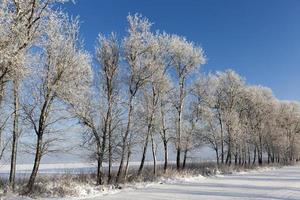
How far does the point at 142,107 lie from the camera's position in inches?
1302

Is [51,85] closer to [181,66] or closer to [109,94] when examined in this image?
[109,94]

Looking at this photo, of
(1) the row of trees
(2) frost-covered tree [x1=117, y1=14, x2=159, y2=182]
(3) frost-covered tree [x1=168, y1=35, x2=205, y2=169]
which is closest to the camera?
(1) the row of trees

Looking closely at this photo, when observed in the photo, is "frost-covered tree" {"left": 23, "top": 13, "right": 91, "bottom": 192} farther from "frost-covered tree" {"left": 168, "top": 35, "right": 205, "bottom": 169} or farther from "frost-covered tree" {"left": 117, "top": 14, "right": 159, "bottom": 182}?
"frost-covered tree" {"left": 168, "top": 35, "right": 205, "bottom": 169}

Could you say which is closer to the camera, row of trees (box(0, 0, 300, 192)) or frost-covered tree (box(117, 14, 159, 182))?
row of trees (box(0, 0, 300, 192))

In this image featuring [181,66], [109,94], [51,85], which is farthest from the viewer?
[181,66]

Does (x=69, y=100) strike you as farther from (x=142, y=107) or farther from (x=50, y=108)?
(x=142, y=107)

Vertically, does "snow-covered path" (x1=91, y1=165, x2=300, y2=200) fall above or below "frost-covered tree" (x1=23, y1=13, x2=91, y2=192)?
below

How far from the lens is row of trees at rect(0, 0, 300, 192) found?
50.0 feet

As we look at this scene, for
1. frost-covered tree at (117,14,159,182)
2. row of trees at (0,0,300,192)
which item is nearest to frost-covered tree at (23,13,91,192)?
row of trees at (0,0,300,192)

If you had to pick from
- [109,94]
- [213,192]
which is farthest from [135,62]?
[213,192]

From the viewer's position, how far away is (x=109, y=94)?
88.5ft

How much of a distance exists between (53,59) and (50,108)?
2.65m

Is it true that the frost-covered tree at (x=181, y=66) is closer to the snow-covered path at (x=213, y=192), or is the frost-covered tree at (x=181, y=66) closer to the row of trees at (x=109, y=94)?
the row of trees at (x=109, y=94)

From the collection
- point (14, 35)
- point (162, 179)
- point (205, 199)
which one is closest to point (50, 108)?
point (14, 35)
